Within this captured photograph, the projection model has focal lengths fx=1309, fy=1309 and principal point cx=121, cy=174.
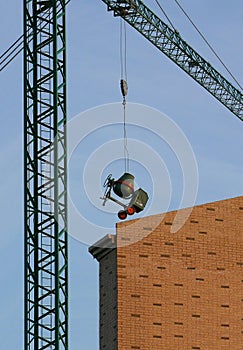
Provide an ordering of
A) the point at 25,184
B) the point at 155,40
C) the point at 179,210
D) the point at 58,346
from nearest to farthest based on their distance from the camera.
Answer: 1. the point at 58,346
2. the point at 25,184
3. the point at 179,210
4. the point at 155,40

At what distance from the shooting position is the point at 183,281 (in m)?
60.5

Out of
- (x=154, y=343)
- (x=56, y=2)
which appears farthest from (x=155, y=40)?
(x=154, y=343)

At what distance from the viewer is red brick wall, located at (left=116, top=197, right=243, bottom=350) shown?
194ft

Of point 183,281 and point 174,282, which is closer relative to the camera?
point 174,282

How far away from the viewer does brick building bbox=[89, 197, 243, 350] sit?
5912 centimetres

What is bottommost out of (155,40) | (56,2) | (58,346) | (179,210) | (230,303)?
(58,346)

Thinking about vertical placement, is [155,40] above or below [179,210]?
above

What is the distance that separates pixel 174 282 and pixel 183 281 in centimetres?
49

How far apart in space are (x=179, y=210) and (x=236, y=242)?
3.35m

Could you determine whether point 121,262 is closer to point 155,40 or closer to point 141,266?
point 141,266

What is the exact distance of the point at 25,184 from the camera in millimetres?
56844

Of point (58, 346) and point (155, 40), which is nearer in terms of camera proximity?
point (58, 346)

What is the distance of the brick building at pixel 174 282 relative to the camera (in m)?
59.1

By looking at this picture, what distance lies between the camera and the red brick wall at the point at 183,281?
59.1 m
